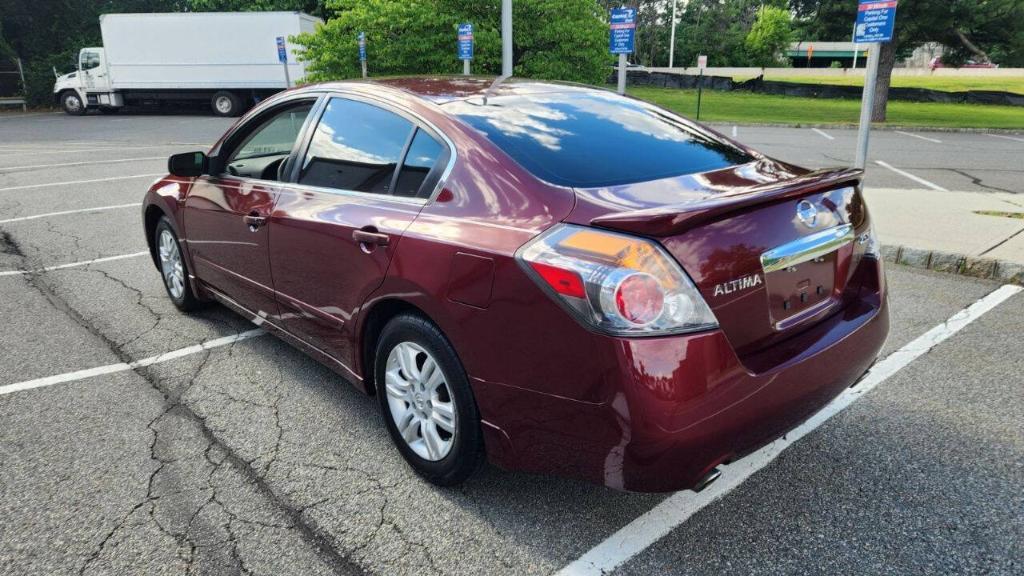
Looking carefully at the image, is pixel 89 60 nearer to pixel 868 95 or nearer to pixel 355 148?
pixel 868 95

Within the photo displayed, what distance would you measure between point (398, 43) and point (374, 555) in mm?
16876

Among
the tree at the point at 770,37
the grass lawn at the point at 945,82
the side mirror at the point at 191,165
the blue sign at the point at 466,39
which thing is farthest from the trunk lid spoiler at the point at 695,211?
the tree at the point at 770,37

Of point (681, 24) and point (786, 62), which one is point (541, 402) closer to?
point (786, 62)

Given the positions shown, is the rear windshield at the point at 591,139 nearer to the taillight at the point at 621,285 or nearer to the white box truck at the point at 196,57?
the taillight at the point at 621,285

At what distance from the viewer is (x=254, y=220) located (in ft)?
12.1

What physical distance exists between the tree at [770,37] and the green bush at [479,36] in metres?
48.8

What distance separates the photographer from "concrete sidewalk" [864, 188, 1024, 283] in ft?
18.9

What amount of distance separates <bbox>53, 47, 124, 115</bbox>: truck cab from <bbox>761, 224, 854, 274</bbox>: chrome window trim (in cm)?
2974

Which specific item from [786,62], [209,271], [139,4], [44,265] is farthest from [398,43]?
[786,62]

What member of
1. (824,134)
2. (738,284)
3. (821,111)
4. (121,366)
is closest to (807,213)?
(738,284)

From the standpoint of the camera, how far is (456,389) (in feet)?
8.42

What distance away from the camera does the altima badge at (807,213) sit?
8.17ft

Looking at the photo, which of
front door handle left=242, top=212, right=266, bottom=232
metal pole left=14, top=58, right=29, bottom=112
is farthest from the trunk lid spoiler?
metal pole left=14, top=58, right=29, bottom=112

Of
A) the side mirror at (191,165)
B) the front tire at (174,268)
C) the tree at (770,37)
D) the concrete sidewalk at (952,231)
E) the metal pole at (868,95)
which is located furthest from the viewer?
the tree at (770,37)
